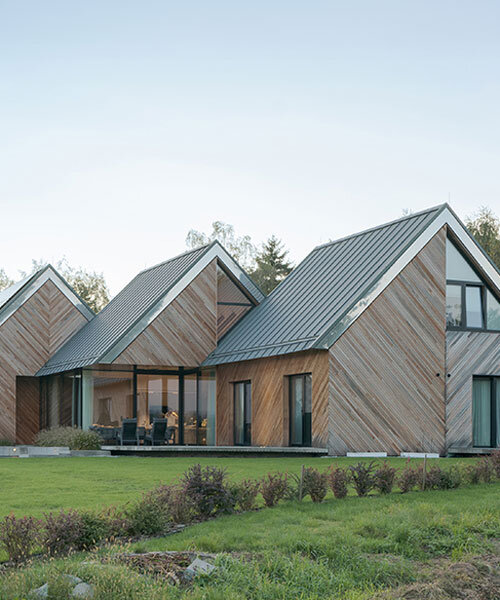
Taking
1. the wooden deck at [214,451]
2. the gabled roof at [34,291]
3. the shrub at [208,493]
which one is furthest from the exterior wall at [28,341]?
the shrub at [208,493]

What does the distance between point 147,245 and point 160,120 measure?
1248 inches

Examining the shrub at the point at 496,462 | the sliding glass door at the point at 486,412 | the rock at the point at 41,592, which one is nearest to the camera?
the rock at the point at 41,592

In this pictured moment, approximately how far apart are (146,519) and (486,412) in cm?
1614

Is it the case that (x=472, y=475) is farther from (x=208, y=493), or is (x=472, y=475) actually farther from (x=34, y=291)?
(x=34, y=291)

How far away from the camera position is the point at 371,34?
64.8 feet

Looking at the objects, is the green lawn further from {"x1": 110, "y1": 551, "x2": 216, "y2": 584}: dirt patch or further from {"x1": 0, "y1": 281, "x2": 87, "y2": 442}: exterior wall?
{"x1": 0, "y1": 281, "x2": 87, "y2": 442}: exterior wall

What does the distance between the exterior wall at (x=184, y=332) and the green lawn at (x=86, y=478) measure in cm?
573

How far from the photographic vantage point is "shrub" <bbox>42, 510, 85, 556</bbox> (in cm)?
797

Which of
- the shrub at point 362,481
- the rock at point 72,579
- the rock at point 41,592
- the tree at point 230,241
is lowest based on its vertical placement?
the rock at point 41,592

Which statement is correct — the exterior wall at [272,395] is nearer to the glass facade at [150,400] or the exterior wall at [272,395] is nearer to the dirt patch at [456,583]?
the glass facade at [150,400]

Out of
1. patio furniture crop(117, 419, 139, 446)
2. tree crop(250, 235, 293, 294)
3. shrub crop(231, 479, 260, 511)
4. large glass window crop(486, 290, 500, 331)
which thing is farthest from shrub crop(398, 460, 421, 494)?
tree crop(250, 235, 293, 294)

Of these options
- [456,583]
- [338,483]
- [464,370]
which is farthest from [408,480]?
[464,370]

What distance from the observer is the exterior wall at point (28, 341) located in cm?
2886

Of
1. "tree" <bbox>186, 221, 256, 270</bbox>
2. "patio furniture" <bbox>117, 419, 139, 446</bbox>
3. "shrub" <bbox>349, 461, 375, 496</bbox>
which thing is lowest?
"patio furniture" <bbox>117, 419, 139, 446</bbox>
